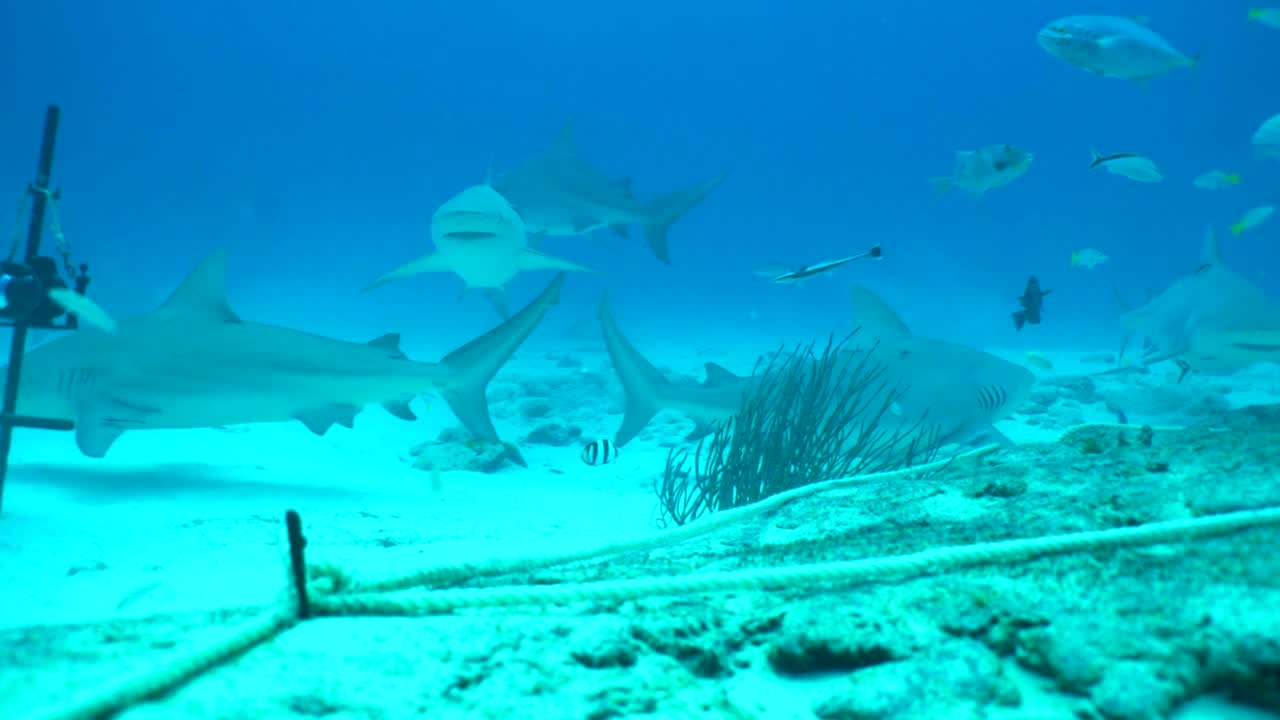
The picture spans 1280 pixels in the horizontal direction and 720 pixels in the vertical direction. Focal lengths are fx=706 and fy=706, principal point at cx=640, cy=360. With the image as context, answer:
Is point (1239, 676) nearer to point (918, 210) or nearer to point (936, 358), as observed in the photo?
point (936, 358)

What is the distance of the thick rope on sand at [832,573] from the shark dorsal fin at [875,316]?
457cm

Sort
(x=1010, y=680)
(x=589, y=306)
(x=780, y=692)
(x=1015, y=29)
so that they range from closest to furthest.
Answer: (x=1010, y=680)
(x=780, y=692)
(x=589, y=306)
(x=1015, y=29)

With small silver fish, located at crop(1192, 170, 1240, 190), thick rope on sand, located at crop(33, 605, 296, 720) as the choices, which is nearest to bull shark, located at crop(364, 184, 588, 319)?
thick rope on sand, located at crop(33, 605, 296, 720)

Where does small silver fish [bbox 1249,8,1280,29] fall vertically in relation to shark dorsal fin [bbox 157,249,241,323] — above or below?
above

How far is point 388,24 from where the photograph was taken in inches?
3474

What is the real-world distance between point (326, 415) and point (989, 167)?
270 inches

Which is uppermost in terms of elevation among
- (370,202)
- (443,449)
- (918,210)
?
(370,202)

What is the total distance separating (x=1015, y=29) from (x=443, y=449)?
93.4 meters

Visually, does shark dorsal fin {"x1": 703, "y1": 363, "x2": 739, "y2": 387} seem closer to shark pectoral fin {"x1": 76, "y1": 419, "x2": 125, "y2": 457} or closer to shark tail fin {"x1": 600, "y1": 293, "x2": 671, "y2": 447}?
shark tail fin {"x1": 600, "y1": 293, "x2": 671, "y2": 447}

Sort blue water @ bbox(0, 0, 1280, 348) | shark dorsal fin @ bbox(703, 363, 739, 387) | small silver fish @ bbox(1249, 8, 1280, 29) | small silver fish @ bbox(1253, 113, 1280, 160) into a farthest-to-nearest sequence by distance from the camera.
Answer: blue water @ bbox(0, 0, 1280, 348) → small silver fish @ bbox(1249, 8, 1280, 29) → small silver fish @ bbox(1253, 113, 1280, 160) → shark dorsal fin @ bbox(703, 363, 739, 387)

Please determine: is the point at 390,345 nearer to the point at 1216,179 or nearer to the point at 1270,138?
the point at 1270,138

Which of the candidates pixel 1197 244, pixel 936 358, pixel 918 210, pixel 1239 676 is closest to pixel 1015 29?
pixel 918 210

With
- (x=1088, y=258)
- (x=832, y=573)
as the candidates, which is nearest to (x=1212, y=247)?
(x=1088, y=258)

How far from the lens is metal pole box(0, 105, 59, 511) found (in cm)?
402
